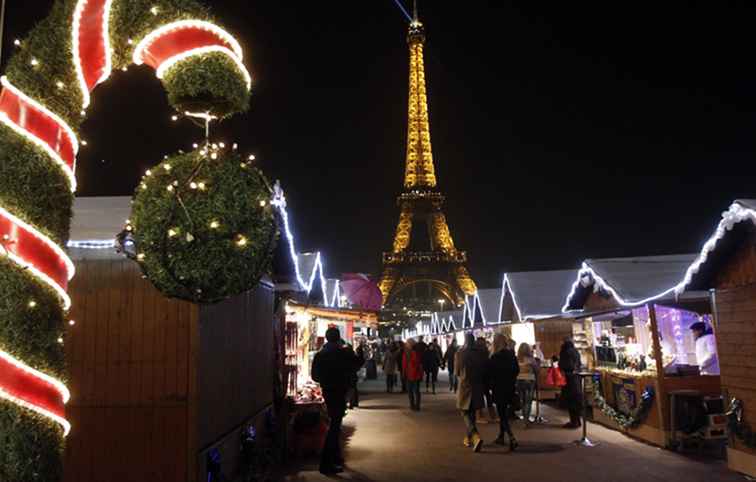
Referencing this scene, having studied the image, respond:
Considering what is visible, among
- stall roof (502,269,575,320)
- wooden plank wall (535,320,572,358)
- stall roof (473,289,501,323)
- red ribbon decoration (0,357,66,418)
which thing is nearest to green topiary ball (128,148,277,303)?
red ribbon decoration (0,357,66,418)

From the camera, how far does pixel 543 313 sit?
16.8 metres

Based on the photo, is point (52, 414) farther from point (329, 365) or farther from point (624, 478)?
point (624, 478)

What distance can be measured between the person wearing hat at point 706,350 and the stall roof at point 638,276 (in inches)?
25.9

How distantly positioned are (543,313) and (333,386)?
33.3ft

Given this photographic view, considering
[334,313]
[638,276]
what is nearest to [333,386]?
[638,276]

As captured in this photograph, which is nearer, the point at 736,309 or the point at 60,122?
the point at 60,122

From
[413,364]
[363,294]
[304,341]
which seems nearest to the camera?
[304,341]

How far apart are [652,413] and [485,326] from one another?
1255 centimetres

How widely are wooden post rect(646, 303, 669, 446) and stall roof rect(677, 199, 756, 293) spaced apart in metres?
1.48

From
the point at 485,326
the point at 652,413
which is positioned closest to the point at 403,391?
the point at 485,326

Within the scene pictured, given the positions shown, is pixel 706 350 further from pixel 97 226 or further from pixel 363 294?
pixel 363 294

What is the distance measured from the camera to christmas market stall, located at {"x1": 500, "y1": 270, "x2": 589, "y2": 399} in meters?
16.8

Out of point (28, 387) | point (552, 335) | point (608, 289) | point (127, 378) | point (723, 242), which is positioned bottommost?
point (127, 378)

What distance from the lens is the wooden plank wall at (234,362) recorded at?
632cm
